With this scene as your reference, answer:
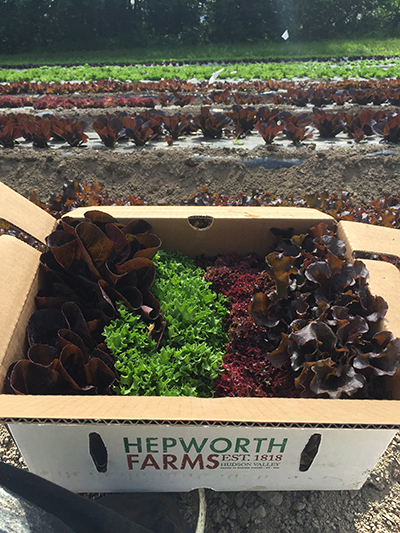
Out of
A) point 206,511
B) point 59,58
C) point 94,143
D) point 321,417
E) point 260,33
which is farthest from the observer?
point 260,33

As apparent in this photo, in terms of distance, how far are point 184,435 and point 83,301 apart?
3.70 feet

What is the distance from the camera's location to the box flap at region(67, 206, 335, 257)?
109 inches

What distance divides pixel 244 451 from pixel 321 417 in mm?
458

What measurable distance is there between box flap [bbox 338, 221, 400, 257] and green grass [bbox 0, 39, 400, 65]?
91.2 ft

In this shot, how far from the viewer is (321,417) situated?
128cm

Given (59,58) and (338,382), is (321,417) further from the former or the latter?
(59,58)

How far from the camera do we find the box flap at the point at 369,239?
2.36 meters

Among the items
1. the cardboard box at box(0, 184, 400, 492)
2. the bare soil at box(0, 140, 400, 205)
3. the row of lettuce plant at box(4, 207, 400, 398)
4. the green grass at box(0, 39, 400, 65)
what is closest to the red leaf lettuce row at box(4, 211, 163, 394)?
the row of lettuce plant at box(4, 207, 400, 398)

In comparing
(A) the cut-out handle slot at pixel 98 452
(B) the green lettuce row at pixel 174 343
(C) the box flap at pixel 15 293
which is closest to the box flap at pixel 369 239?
(B) the green lettuce row at pixel 174 343

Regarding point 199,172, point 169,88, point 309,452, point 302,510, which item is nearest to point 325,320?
point 309,452

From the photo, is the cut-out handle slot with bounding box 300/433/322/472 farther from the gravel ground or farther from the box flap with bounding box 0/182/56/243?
the box flap with bounding box 0/182/56/243

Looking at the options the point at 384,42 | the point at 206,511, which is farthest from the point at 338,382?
the point at 384,42

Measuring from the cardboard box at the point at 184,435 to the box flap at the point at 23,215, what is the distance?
21 cm

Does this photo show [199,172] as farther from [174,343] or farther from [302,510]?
[302,510]
